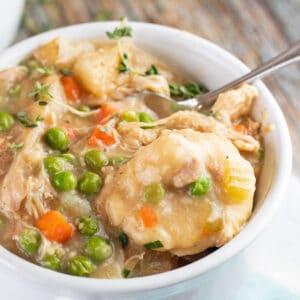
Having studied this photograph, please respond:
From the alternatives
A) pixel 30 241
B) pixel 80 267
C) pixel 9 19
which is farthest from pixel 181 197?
pixel 9 19

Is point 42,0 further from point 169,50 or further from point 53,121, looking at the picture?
point 53,121

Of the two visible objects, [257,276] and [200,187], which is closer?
[200,187]

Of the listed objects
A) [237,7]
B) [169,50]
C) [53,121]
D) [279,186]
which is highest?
[53,121]

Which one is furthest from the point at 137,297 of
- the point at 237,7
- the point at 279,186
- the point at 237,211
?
the point at 237,7

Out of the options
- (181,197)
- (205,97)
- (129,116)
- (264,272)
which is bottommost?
(264,272)

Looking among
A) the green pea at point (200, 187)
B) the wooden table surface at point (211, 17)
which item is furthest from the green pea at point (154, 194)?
the wooden table surface at point (211, 17)

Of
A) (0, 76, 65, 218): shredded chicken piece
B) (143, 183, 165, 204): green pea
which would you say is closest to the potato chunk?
(0, 76, 65, 218): shredded chicken piece

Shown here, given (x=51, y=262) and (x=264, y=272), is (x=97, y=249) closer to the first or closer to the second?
(x=51, y=262)
